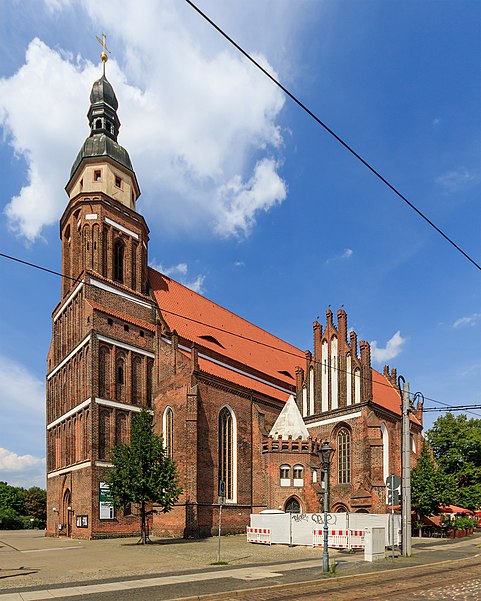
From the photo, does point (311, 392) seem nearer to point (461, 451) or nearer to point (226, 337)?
point (226, 337)

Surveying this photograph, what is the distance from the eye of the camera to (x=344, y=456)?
38.2 m

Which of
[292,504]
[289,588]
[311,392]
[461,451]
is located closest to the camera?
[289,588]

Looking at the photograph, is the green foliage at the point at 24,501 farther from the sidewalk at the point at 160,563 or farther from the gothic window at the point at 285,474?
the sidewalk at the point at 160,563

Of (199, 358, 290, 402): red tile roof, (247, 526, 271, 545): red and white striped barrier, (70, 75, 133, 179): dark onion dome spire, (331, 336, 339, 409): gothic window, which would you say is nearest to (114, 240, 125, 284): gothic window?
(70, 75, 133, 179): dark onion dome spire

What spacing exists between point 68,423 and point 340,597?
1209 inches

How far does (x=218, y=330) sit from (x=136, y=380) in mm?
10302

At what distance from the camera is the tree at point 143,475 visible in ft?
96.2

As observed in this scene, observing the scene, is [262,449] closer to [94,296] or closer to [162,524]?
[162,524]

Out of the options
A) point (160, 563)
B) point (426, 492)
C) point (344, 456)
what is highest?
point (344, 456)

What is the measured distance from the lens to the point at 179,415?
1439 inches

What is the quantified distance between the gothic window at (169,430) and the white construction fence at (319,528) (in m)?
9.10

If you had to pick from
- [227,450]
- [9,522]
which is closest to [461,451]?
[227,450]

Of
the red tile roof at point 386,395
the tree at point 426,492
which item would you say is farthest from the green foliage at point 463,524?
the red tile roof at point 386,395

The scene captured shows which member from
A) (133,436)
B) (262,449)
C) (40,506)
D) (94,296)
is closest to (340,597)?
(133,436)
